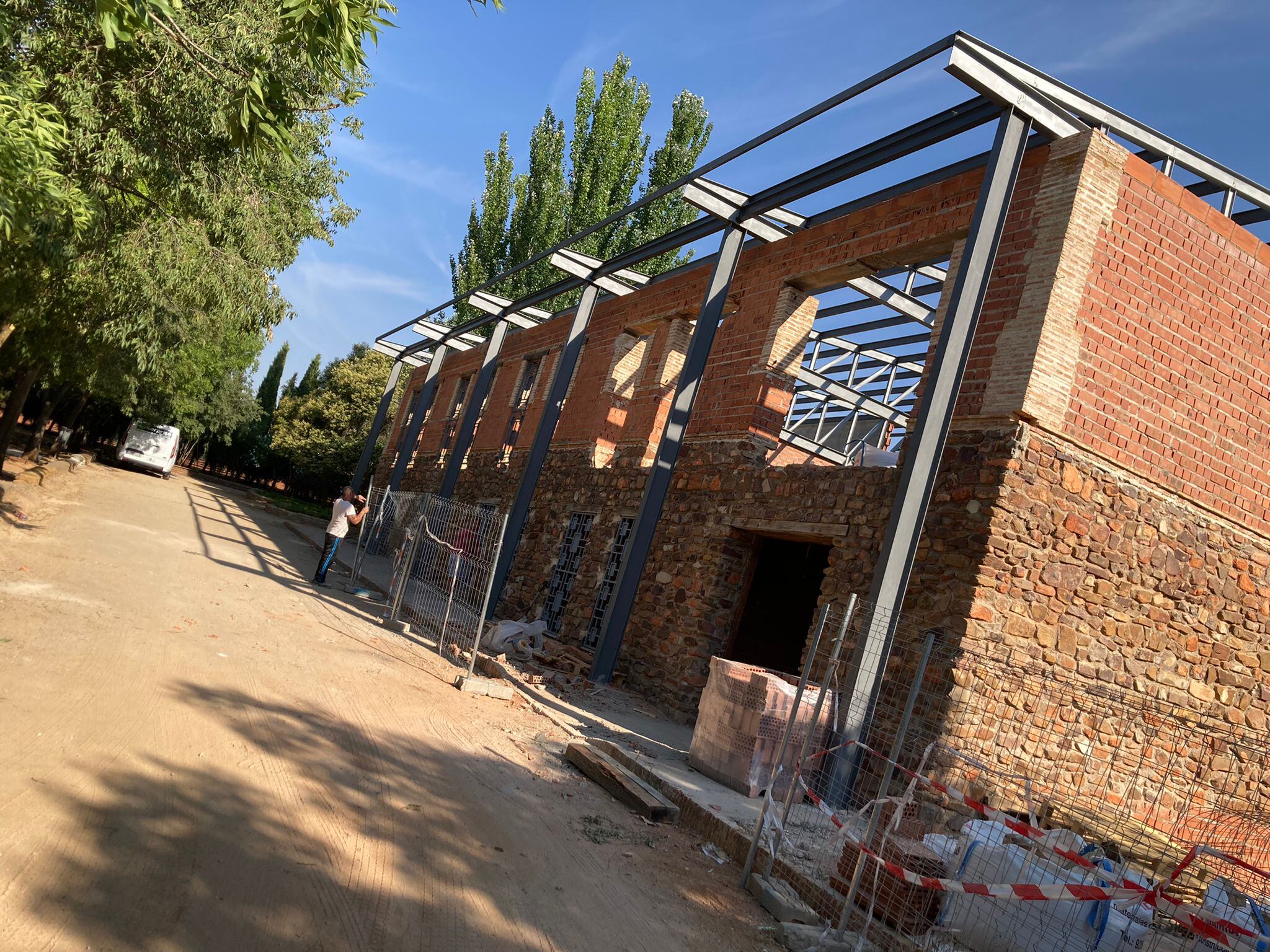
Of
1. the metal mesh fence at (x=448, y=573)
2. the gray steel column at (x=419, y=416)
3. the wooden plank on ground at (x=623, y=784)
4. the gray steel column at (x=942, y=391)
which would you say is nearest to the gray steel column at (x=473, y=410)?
the gray steel column at (x=419, y=416)

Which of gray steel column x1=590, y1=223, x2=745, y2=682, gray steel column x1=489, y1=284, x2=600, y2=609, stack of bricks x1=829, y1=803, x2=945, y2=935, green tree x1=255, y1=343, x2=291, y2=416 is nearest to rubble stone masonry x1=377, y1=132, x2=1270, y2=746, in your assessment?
gray steel column x1=590, y1=223, x2=745, y2=682

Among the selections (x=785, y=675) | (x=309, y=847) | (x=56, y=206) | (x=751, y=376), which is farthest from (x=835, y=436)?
(x=309, y=847)

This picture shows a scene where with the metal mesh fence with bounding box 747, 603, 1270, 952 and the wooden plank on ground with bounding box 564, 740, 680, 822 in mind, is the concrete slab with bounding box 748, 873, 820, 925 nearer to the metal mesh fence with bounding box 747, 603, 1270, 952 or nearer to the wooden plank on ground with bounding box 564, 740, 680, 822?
the metal mesh fence with bounding box 747, 603, 1270, 952

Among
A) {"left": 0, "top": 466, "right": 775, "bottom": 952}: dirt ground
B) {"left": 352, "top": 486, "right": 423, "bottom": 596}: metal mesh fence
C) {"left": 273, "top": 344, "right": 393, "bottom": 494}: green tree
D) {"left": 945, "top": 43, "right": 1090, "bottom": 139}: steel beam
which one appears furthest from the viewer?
{"left": 273, "top": 344, "right": 393, "bottom": 494}: green tree

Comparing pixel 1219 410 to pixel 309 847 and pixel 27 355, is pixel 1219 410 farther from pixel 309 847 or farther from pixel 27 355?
pixel 27 355

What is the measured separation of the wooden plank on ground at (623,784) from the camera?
6895mm

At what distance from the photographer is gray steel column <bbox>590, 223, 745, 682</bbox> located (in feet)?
41.1

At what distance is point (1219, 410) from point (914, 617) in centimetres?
410

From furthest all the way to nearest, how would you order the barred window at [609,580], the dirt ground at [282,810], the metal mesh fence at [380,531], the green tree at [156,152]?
the metal mesh fence at [380,531] < the barred window at [609,580] < the green tree at [156,152] < the dirt ground at [282,810]

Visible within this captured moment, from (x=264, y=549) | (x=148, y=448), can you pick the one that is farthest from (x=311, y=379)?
(x=264, y=549)

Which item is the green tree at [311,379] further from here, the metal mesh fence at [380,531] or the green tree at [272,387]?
the metal mesh fence at [380,531]

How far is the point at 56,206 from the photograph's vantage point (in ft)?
24.9

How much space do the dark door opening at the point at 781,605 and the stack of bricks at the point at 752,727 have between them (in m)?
5.40

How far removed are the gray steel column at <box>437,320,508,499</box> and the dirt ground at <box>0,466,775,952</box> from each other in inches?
415
